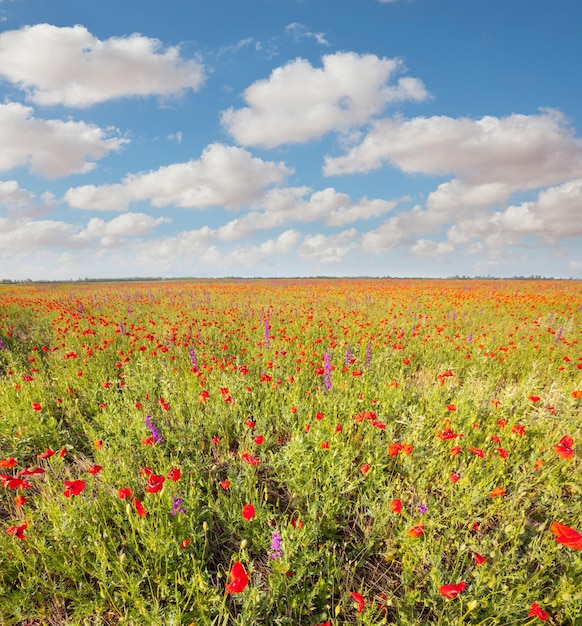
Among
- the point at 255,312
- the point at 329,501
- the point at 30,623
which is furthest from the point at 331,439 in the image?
the point at 255,312

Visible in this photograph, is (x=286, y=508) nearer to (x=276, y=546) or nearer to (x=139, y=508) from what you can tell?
(x=276, y=546)

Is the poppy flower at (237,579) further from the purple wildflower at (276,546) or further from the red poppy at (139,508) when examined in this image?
the red poppy at (139,508)

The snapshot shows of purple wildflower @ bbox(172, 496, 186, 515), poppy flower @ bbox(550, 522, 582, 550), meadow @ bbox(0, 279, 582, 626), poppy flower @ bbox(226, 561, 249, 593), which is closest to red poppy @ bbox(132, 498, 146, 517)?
meadow @ bbox(0, 279, 582, 626)

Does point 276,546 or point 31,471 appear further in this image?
point 31,471

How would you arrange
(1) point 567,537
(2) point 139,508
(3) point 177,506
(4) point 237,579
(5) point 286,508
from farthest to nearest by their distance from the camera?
(5) point 286,508 → (3) point 177,506 → (2) point 139,508 → (1) point 567,537 → (4) point 237,579

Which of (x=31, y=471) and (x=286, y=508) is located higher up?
(x=31, y=471)

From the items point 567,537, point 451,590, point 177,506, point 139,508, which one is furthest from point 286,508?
point 567,537

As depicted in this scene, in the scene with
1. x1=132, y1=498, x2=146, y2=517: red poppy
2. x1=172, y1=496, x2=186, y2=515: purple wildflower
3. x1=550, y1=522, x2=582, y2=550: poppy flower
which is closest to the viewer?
x1=550, y1=522, x2=582, y2=550: poppy flower

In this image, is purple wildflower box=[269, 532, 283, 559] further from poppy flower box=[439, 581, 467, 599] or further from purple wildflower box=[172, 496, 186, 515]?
poppy flower box=[439, 581, 467, 599]

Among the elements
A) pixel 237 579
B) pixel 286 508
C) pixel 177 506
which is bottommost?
pixel 286 508

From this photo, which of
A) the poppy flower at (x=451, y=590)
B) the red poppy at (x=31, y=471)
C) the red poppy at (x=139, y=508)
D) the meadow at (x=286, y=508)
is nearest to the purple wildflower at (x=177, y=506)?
the meadow at (x=286, y=508)

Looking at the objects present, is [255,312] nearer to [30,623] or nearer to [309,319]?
[309,319]

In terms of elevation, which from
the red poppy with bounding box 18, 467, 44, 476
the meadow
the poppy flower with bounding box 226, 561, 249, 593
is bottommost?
the meadow

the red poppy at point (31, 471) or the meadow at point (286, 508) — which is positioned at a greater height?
the red poppy at point (31, 471)
